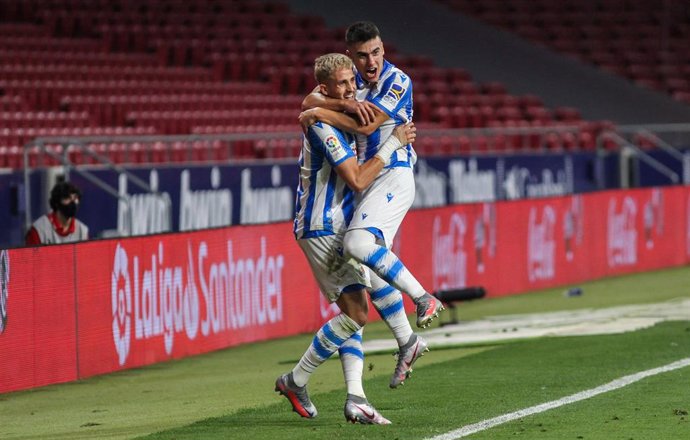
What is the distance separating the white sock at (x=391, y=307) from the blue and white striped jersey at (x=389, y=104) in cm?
64

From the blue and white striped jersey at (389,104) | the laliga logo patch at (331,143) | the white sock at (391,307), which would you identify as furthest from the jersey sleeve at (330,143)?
the white sock at (391,307)

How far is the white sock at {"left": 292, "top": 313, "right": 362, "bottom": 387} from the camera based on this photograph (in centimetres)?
780

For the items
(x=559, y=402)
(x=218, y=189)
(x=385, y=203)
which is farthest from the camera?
(x=218, y=189)

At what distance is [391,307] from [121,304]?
Answer: 4.49 m

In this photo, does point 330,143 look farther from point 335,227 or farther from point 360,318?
point 360,318

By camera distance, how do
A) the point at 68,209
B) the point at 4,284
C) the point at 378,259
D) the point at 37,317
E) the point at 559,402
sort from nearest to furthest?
1. the point at 378,259
2. the point at 559,402
3. the point at 4,284
4. the point at 37,317
5. the point at 68,209

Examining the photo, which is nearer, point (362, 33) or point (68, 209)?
point (362, 33)

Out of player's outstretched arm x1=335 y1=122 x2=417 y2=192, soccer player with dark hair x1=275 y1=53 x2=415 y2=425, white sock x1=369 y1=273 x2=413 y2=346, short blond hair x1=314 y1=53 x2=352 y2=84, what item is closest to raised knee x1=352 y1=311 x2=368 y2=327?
soccer player with dark hair x1=275 y1=53 x2=415 y2=425

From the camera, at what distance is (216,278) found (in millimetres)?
13273

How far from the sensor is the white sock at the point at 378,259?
763 cm

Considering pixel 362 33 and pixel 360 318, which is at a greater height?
pixel 362 33

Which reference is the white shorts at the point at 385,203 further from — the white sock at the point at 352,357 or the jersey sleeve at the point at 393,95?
the white sock at the point at 352,357

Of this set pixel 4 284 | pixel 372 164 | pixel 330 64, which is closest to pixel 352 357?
pixel 372 164

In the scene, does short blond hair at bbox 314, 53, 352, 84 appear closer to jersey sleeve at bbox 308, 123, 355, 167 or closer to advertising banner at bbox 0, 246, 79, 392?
jersey sleeve at bbox 308, 123, 355, 167
